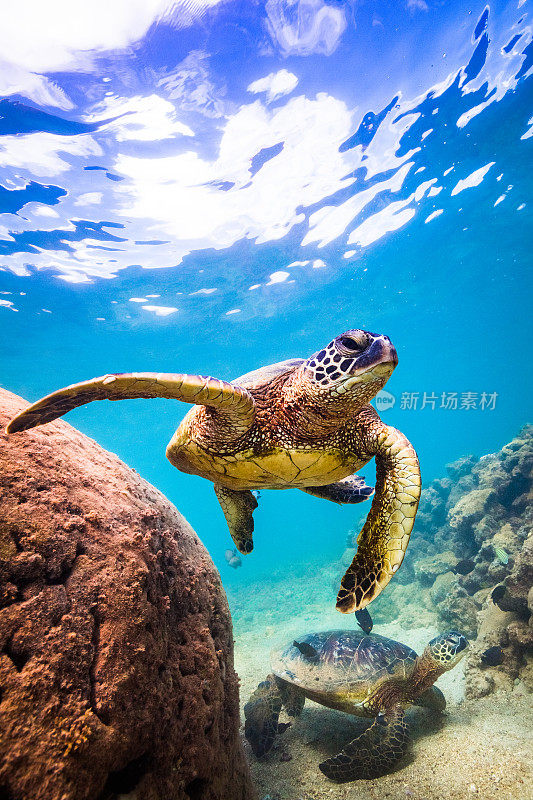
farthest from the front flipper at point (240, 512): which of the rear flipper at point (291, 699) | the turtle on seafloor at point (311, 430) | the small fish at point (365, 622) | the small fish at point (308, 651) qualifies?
the small fish at point (365, 622)

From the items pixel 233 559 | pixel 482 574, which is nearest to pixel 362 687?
pixel 482 574

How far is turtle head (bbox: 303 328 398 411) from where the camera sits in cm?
235

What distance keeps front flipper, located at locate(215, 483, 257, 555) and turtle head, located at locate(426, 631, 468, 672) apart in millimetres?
2677

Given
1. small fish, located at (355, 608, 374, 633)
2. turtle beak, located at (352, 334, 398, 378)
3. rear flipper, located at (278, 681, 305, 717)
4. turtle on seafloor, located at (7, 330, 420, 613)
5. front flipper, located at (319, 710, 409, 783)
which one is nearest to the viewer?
turtle on seafloor, located at (7, 330, 420, 613)

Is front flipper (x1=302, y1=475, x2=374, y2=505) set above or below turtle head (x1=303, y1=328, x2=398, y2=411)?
below

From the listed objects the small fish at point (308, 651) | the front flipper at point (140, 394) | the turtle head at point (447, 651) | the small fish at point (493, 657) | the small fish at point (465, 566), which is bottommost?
the small fish at point (493, 657)

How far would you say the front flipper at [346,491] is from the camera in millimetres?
4121

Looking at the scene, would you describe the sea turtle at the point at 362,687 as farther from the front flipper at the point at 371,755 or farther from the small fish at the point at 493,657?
the small fish at the point at 493,657

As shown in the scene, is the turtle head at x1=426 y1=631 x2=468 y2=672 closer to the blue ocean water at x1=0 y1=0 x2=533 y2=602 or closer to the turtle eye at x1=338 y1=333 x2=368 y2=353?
the turtle eye at x1=338 y1=333 x2=368 y2=353

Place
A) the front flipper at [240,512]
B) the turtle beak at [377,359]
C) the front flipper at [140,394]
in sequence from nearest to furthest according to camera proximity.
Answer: the front flipper at [140,394]
the turtle beak at [377,359]
the front flipper at [240,512]

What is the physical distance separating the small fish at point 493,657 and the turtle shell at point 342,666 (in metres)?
1.32

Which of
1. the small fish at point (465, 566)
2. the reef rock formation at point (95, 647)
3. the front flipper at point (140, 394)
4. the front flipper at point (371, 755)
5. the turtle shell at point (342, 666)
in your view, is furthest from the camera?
the small fish at point (465, 566)

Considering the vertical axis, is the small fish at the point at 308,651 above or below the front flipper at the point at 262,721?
above

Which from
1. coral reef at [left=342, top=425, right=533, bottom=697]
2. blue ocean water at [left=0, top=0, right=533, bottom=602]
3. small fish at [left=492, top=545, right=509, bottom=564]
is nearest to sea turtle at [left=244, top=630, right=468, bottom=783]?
coral reef at [left=342, top=425, right=533, bottom=697]
